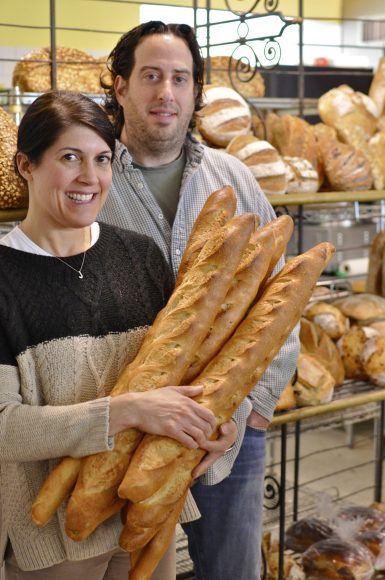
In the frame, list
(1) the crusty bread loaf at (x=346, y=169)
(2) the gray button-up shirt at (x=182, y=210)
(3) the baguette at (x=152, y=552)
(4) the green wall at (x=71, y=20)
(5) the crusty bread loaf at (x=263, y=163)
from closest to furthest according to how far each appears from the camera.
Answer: (3) the baguette at (x=152, y=552), (2) the gray button-up shirt at (x=182, y=210), (5) the crusty bread loaf at (x=263, y=163), (1) the crusty bread loaf at (x=346, y=169), (4) the green wall at (x=71, y=20)

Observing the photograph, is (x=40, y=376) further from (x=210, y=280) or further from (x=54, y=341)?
(x=210, y=280)

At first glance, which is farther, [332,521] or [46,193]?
[332,521]

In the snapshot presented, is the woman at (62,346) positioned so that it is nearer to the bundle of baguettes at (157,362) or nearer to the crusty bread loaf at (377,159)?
the bundle of baguettes at (157,362)

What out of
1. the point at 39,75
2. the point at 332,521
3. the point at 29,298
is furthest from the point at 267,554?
the point at 39,75

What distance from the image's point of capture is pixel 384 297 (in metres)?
3.00

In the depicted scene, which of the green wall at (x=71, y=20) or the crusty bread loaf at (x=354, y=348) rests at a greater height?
the green wall at (x=71, y=20)

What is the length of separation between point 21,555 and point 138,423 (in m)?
0.34

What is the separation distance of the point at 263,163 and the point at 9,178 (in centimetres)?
79

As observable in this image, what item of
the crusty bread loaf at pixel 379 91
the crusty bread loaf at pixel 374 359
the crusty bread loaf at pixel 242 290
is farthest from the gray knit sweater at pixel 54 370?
the crusty bread loaf at pixel 379 91

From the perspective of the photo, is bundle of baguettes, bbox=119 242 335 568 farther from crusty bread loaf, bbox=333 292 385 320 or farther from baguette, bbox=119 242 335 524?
crusty bread loaf, bbox=333 292 385 320

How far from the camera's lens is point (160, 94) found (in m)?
1.84

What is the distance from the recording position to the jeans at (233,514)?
2.00 meters

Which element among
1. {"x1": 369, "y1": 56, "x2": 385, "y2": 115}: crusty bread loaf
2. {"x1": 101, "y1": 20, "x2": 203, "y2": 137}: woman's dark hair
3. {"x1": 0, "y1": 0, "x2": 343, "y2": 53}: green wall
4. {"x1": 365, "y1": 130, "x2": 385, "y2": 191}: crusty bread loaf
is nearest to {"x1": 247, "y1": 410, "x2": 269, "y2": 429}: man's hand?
{"x1": 101, "y1": 20, "x2": 203, "y2": 137}: woman's dark hair

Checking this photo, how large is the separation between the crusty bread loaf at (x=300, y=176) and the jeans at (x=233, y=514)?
0.76m
